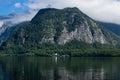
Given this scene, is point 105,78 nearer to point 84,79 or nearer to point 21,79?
point 84,79

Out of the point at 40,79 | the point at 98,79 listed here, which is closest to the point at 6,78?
the point at 40,79

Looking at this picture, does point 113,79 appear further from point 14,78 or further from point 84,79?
point 14,78

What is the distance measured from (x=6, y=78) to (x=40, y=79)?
37.2ft

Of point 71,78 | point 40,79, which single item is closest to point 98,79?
point 71,78

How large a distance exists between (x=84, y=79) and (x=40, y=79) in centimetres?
1336

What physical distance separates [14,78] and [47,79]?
10.2 m

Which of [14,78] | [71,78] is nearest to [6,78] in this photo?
[14,78]

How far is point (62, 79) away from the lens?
349 ft

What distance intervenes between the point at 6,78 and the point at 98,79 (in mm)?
28605

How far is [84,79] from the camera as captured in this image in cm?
10712

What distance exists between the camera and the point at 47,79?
350 ft

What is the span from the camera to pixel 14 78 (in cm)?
10806

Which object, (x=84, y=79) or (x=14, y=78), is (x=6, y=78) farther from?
(x=84, y=79)

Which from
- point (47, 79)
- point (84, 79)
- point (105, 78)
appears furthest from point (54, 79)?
point (105, 78)
